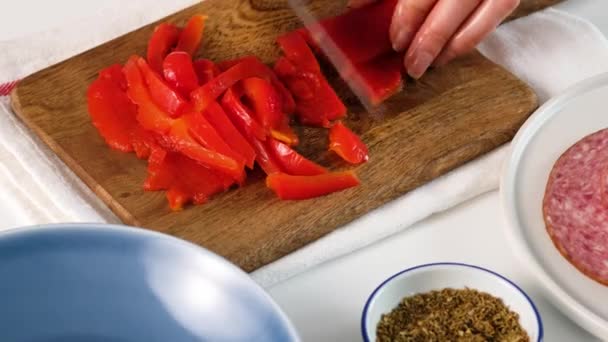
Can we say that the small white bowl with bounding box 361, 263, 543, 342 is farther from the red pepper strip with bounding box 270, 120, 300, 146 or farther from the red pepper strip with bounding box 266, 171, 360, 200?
the red pepper strip with bounding box 270, 120, 300, 146

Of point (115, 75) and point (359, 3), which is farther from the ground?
point (115, 75)

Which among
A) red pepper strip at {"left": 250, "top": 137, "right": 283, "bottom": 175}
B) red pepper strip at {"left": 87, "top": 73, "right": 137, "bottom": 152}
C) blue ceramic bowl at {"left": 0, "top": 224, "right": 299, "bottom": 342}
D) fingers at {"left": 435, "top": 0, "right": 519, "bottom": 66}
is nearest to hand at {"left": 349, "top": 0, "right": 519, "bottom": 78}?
fingers at {"left": 435, "top": 0, "right": 519, "bottom": 66}

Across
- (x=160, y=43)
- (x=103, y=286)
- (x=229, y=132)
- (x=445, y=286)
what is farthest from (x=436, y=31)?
(x=103, y=286)

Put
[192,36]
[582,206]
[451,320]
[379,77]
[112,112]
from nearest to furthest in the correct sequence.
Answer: [451,320]
[582,206]
[112,112]
[379,77]
[192,36]

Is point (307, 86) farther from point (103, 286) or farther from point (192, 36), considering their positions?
point (103, 286)

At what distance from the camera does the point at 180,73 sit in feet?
7.27

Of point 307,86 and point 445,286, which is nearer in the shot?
point 445,286

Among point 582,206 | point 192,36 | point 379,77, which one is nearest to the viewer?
point 582,206

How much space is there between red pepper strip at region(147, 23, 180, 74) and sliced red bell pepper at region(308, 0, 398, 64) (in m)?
0.36

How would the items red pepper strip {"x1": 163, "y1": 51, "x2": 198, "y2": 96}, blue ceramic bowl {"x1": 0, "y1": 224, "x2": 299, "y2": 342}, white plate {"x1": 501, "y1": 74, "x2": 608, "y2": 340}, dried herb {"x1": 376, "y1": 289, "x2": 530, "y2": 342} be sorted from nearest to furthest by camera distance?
blue ceramic bowl {"x1": 0, "y1": 224, "x2": 299, "y2": 342} → dried herb {"x1": 376, "y1": 289, "x2": 530, "y2": 342} → white plate {"x1": 501, "y1": 74, "x2": 608, "y2": 340} → red pepper strip {"x1": 163, "y1": 51, "x2": 198, "y2": 96}

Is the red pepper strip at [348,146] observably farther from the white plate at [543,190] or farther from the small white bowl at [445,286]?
the small white bowl at [445,286]

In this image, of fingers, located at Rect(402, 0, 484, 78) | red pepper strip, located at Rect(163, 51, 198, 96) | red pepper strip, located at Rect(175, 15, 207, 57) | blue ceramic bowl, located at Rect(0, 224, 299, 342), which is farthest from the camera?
red pepper strip, located at Rect(175, 15, 207, 57)

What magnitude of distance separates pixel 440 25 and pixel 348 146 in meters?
0.42

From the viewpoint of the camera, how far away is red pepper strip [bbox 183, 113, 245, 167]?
2.06m
